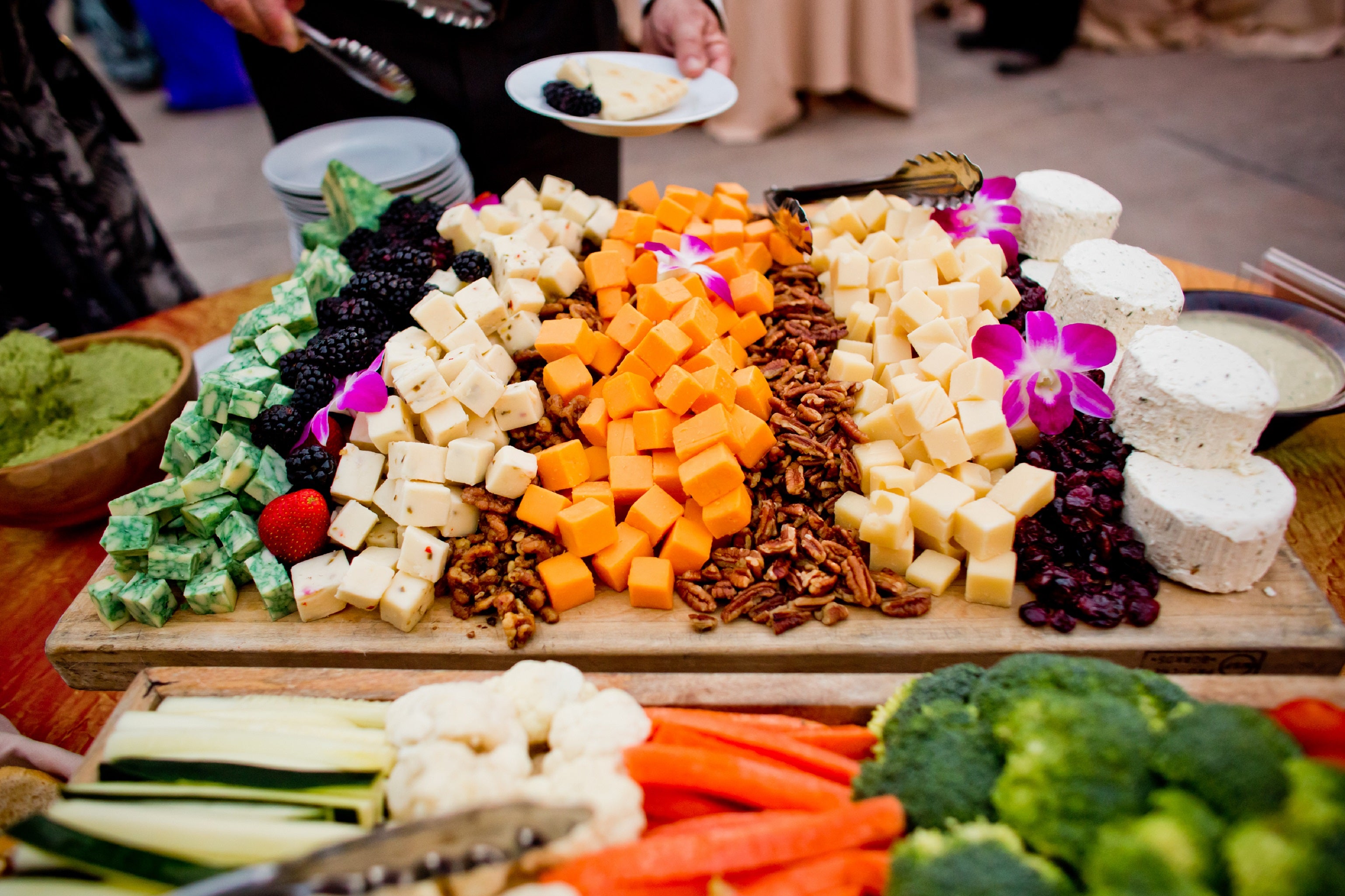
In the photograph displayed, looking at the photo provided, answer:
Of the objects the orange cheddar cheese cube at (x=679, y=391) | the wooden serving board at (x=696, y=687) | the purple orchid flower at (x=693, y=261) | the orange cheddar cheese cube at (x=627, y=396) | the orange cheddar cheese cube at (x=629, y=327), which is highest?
the purple orchid flower at (x=693, y=261)

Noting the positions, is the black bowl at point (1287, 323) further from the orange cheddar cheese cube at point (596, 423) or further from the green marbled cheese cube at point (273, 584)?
the green marbled cheese cube at point (273, 584)

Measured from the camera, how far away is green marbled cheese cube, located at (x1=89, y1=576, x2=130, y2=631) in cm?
161

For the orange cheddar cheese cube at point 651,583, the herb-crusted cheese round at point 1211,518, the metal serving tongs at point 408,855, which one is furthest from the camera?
the orange cheddar cheese cube at point 651,583

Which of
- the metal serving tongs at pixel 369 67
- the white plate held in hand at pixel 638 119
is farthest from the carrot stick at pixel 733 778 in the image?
the metal serving tongs at pixel 369 67

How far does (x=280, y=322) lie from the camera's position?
6.26 ft

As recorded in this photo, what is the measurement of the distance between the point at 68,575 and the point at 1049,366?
94.7 inches

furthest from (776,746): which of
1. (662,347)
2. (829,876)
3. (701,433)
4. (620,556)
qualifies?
(662,347)

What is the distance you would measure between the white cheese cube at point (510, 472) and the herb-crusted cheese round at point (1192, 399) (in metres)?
1.31

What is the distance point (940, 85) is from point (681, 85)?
5595 mm

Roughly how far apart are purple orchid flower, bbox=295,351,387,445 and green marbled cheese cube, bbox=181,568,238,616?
34 cm

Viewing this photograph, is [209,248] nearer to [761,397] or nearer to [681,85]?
[681,85]

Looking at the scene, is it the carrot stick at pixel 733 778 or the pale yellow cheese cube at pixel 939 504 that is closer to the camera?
the carrot stick at pixel 733 778

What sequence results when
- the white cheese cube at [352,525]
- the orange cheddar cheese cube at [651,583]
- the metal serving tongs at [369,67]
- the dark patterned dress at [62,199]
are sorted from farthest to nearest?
the dark patterned dress at [62,199], the metal serving tongs at [369,67], the white cheese cube at [352,525], the orange cheddar cheese cube at [651,583]

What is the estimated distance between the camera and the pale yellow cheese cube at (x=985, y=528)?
1512 mm
